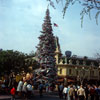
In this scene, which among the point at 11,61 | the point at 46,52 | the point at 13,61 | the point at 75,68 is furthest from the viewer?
the point at 75,68

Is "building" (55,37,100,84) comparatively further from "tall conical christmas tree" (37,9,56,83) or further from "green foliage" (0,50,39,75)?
"green foliage" (0,50,39,75)

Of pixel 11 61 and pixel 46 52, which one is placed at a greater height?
pixel 46 52

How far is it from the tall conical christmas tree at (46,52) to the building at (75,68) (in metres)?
22.3

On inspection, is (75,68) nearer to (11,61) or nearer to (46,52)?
(46,52)

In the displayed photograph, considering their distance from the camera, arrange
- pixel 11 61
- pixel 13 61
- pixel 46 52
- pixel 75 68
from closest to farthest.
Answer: pixel 11 61 < pixel 13 61 < pixel 46 52 < pixel 75 68

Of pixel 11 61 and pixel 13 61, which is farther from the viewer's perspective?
pixel 13 61

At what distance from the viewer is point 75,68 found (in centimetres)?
7025

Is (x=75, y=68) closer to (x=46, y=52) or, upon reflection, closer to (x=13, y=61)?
(x=46, y=52)

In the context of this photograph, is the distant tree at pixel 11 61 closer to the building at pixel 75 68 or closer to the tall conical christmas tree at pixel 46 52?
the tall conical christmas tree at pixel 46 52

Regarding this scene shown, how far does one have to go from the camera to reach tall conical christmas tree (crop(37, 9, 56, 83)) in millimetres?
44750

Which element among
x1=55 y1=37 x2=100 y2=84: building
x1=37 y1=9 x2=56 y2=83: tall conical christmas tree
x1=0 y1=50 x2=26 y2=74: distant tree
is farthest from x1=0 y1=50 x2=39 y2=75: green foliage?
x1=55 y1=37 x2=100 y2=84: building

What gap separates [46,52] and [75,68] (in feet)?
87.8

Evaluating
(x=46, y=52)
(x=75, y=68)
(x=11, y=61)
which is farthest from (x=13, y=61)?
(x=75, y=68)

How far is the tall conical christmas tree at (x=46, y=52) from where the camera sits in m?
44.8
